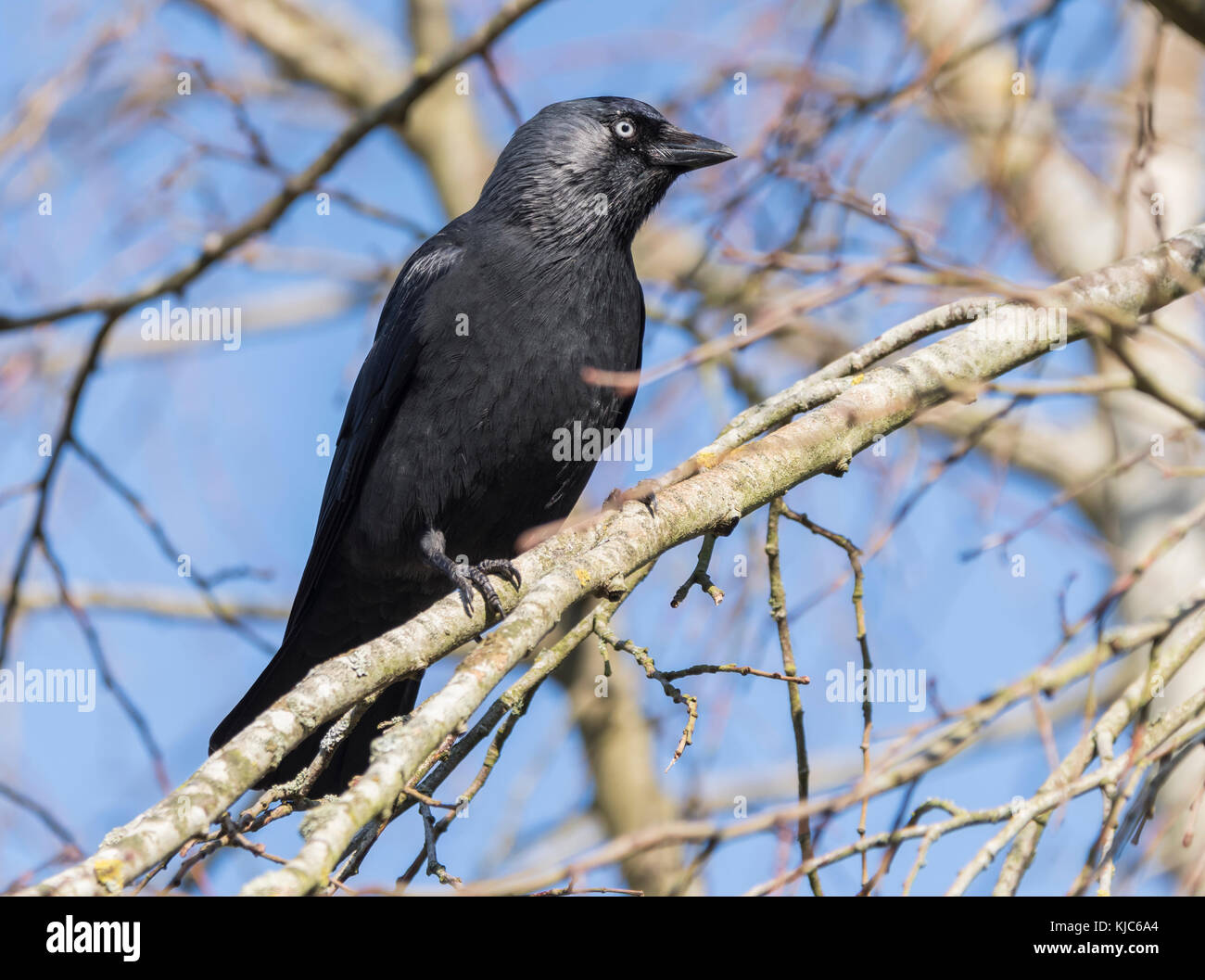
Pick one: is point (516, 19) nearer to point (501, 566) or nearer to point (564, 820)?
point (501, 566)

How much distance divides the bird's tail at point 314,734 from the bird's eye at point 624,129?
97.6 inches

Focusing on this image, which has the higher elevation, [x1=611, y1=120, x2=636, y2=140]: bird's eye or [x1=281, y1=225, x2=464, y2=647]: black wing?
[x1=611, y1=120, x2=636, y2=140]: bird's eye

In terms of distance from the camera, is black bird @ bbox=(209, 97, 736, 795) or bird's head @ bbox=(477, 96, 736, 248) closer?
black bird @ bbox=(209, 97, 736, 795)

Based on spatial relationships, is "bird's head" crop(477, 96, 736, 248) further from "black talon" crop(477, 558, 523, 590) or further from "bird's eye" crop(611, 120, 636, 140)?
"black talon" crop(477, 558, 523, 590)

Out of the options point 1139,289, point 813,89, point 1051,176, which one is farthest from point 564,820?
point 1051,176

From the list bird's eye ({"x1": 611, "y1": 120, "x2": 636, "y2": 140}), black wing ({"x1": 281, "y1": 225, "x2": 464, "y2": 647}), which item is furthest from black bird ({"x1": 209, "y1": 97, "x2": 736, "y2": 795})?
bird's eye ({"x1": 611, "y1": 120, "x2": 636, "y2": 140})

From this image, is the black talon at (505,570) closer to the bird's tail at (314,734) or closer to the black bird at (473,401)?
the black bird at (473,401)

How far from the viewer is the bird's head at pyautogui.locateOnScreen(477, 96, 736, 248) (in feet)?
15.5

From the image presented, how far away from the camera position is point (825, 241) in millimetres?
Answer: 5367

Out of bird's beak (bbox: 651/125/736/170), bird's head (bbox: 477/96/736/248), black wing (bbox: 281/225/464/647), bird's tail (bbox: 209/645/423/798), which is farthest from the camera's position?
bird's beak (bbox: 651/125/736/170)

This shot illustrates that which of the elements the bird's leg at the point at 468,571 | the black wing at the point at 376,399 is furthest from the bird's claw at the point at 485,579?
the black wing at the point at 376,399

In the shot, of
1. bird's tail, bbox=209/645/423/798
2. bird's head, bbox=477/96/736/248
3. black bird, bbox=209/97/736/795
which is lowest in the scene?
bird's tail, bbox=209/645/423/798

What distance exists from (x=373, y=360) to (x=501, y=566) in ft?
4.77

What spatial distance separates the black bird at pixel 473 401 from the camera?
13.7 ft
